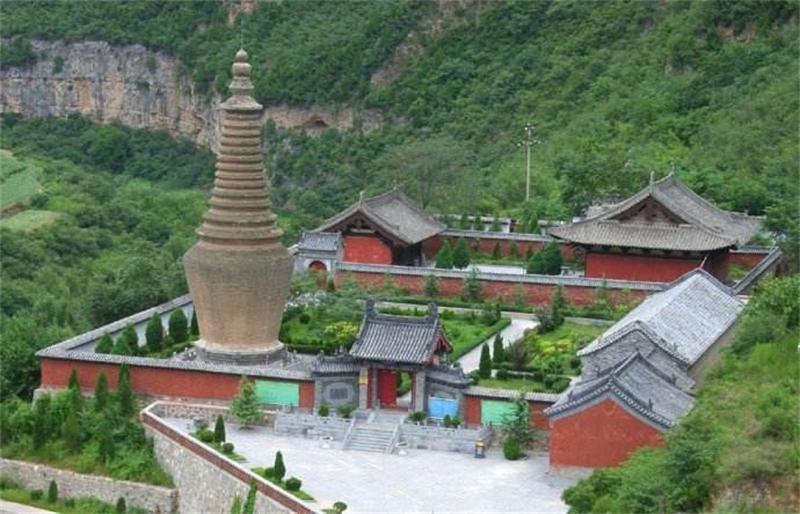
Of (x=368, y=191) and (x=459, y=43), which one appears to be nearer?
(x=368, y=191)

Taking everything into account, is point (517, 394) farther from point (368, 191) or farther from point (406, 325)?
point (368, 191)

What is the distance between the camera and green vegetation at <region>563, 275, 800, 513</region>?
25.0 m

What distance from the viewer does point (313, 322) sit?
41.7 metres

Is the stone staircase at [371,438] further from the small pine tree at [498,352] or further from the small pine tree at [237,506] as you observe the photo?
the small pine tree at [498,352]

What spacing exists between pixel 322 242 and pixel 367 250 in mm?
1279

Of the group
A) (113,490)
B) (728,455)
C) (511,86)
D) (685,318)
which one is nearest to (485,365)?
(685,318)

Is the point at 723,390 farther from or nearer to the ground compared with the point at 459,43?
nearer to the ground

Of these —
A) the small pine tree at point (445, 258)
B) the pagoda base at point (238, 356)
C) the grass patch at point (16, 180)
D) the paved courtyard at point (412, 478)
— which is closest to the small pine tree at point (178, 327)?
the pagoda base at point (238, 356)

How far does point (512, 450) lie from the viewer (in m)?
32.7

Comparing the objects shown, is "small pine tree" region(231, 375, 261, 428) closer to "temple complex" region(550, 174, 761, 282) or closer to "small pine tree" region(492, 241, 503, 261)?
"temple complex" region(550, 174, 761, 282)

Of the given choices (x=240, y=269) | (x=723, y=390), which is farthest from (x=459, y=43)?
(x=723, y=390)

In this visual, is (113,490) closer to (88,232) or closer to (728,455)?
(728,455)

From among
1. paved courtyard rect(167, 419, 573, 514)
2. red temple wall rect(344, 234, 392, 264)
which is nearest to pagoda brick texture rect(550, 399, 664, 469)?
paved courtyard rect(167, 419, 573, 514)

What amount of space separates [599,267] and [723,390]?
1548cm
